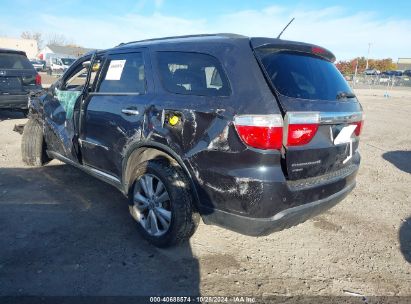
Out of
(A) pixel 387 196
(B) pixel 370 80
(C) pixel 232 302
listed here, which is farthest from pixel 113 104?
(B) pixel 370 80

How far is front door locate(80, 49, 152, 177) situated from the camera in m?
3.16

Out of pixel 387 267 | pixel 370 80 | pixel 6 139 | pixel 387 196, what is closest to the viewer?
pixel 387 267

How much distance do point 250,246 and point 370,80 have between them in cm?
5394

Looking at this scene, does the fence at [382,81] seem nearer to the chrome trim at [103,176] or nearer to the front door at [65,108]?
the front door at [65,108]

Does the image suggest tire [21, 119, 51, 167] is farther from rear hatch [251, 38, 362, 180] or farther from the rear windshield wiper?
the rear windshield wiper

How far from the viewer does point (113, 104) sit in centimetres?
339

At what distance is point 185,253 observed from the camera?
10.0ft

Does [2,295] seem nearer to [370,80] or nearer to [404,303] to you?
[404,303]

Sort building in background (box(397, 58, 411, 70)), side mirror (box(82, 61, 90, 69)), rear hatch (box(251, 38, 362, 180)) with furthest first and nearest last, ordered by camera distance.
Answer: building in background (box(397, 58, 411, 70)), side mirror (box(82, 61, 90, 69)), rear hatch (box(251, 38, 362, 180))

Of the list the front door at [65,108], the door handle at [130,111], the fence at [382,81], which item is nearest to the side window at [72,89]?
the front door at [65,108]

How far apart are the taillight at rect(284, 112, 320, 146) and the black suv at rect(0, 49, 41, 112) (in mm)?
7389

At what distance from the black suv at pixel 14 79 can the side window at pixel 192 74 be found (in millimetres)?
6252

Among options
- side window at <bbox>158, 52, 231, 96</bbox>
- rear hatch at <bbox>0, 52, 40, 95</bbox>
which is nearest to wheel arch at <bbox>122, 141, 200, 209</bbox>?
side window at <bbox>158, 52, 231, 96</bbox>

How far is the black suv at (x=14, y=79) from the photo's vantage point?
7931 millimetres
